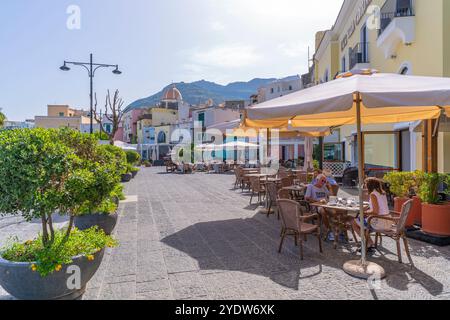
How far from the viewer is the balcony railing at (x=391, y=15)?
962 cm

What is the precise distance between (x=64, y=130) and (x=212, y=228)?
146 inches

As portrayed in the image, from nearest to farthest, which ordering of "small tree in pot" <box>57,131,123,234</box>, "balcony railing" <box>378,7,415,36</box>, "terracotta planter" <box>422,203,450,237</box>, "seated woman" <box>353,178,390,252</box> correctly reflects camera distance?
"small tree in pot" <box>57,131,123,234</box> < "seated woman" <box>353,178,390,252</box> < "terracotta planter" <box>422,203,450,237</box> < "balcony railing" <box>378,7,415,36</box>

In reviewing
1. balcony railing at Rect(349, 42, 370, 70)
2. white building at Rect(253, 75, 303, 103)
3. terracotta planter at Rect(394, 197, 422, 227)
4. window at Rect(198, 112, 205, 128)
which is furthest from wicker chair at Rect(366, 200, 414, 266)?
white building at Rect(253, 75, 303, 103)

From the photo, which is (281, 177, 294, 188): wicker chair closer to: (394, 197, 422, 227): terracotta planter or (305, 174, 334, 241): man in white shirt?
(305, 174, 334, 241): man in white shirt

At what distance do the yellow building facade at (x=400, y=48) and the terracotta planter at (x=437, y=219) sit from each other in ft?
9.45

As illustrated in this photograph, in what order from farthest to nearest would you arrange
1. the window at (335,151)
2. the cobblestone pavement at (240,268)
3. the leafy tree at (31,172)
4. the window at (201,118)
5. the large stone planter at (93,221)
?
the window at (201,118) → the window at (335,151) → the large stone planter at (93,221) → the cobblestone pavement at (240,268) → the leafy tree at (31,172)

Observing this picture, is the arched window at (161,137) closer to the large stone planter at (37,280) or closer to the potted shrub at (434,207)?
the potted shrub at (434,207)

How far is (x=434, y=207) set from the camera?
18.2 ft

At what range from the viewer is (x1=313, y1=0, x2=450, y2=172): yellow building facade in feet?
27.0

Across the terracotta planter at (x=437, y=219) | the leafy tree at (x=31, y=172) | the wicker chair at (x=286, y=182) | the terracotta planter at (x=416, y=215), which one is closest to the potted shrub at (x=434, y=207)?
the terracotta planter at (x=437, y=219)

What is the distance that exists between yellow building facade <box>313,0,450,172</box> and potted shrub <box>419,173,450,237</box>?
2.50 meters

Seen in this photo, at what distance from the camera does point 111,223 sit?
5391 mm

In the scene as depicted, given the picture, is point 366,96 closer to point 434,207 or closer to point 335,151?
point 434,207

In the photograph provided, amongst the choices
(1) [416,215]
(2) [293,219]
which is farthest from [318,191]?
(1) [416,215]
